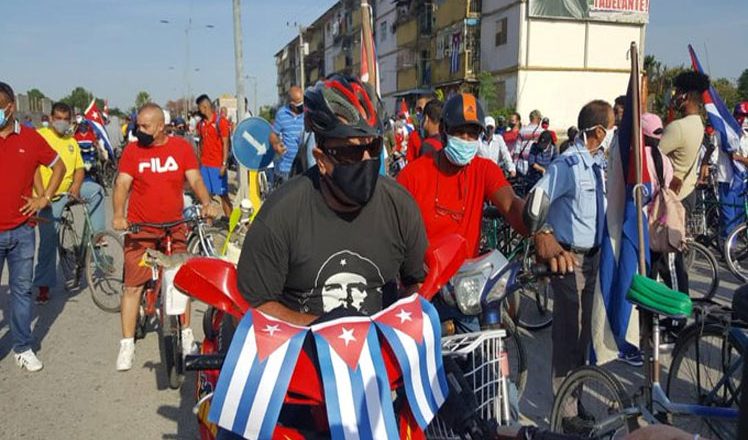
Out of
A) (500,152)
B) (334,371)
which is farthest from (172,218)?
(500,152)

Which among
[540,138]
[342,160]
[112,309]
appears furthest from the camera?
[540,138]

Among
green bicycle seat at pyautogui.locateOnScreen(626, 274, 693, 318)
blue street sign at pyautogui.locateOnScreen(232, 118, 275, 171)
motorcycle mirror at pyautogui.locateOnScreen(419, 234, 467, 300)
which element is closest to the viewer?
motorcycle mirror at pyautogui.locateOnScreen(419, 234, 467, 300)

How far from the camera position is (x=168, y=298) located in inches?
184

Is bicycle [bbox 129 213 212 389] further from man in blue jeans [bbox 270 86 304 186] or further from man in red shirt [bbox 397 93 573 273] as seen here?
man in blue jeans [bbox 270 86 304 186]

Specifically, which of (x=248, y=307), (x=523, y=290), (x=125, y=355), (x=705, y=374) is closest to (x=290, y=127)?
(x=523, y=290)

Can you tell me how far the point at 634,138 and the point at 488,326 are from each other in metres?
1.69

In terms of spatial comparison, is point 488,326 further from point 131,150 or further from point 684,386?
point 131,150

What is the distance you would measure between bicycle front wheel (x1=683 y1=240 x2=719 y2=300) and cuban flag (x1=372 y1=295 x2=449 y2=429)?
6.07 metres

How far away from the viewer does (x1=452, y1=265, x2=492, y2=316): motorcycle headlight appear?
8.28 feet

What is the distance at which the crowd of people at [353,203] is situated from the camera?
237 cm

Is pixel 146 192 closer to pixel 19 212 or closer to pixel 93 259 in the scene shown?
pixel 19 212

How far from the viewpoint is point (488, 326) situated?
253cm

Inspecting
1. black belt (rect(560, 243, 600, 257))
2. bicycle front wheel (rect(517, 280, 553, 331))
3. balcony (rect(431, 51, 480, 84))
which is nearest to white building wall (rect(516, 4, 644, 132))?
balcony (rect(431, 51, 480, 84))

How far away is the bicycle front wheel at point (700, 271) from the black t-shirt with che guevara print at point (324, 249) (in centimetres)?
589
